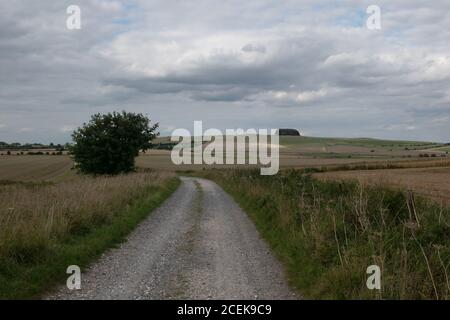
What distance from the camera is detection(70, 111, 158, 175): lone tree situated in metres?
42.0

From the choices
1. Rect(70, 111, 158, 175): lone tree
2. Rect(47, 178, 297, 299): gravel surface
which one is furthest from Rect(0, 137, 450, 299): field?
Rect(70, 111, 158, 175): lone tree

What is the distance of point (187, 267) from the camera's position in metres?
9.25

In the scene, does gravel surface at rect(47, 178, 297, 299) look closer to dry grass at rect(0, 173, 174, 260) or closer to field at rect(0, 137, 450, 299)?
field at rect(0, 137, 450, 299)

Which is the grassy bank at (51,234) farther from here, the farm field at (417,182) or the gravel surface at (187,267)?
the farm field at (417,182)

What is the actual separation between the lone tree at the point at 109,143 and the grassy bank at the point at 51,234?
26.4 m

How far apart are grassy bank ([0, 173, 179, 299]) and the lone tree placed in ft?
86.5

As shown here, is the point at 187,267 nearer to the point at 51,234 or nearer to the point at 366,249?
the point at 51,234

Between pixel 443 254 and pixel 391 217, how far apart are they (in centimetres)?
367

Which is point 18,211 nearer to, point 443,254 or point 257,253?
point 257,253

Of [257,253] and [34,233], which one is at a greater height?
[34,233]

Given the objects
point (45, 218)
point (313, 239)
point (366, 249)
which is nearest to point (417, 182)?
point (313, 239)
